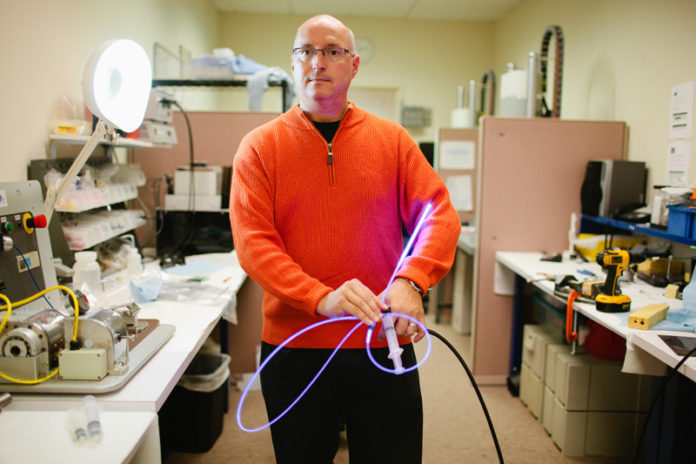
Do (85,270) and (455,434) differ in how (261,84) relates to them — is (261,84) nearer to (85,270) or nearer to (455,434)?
(85,270)

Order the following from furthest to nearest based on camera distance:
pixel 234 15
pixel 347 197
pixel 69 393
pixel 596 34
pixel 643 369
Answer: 1. pixel 234 15
2. pixel 596 34
3. pixel 643 369
4. pixel 347 197
5. pixel 69 393

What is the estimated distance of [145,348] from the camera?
1.36 metres

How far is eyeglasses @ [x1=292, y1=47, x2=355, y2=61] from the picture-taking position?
127 cm

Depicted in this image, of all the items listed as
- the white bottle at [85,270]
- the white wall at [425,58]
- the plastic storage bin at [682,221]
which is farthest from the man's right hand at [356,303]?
the white wall at [425,58]

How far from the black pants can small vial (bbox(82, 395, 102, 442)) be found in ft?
1.32

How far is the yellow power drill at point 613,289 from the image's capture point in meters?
1.85

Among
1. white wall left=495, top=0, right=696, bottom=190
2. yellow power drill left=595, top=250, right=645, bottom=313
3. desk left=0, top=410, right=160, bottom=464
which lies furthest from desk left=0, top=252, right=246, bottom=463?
white wall left=495, top=0, right=696, bottom=190

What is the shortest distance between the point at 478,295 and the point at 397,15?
435cm

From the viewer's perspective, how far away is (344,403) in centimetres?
131

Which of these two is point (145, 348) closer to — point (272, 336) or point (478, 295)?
point (272, 336)

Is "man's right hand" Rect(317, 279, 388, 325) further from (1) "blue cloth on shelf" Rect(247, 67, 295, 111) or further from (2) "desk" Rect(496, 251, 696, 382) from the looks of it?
(1) "blue cloth on shelf" Rect(247, 67, 295, 111)

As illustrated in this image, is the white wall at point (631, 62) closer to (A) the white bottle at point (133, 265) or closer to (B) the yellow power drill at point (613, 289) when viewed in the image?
(B) the yellow power drill at point (613, 289)

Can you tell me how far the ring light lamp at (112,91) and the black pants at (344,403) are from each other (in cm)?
80

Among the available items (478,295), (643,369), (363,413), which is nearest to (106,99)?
(363,413)
